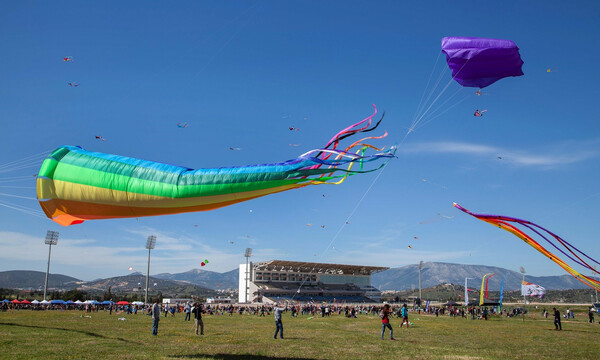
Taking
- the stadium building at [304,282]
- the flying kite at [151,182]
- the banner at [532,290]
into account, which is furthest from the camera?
the stadium building at [304,282]

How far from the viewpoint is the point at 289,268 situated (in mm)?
106625

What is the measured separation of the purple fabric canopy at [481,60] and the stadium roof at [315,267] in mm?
88020

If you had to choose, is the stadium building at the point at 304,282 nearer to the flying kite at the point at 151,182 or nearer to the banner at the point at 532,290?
the banner at the point at 532,290

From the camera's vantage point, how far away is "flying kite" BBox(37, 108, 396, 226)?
31.7 feet

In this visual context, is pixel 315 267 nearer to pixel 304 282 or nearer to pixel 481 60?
pixel 304 282

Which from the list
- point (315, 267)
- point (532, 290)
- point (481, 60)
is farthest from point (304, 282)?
point (481, 60)

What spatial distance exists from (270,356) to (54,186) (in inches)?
287

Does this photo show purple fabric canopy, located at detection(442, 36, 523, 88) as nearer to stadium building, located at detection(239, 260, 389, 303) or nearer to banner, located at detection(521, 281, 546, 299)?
banner, located at detection(521, 281, 546, 299)

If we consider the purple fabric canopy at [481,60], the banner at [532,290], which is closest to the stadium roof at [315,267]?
the banner at [532,290]

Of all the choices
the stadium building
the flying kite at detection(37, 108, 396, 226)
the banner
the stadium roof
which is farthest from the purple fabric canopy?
the stadium roof

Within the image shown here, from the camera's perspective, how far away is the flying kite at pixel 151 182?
31.7 ft

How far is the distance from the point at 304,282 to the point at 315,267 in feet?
15.4

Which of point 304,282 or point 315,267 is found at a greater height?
point 315,267

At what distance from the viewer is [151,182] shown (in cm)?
1035
